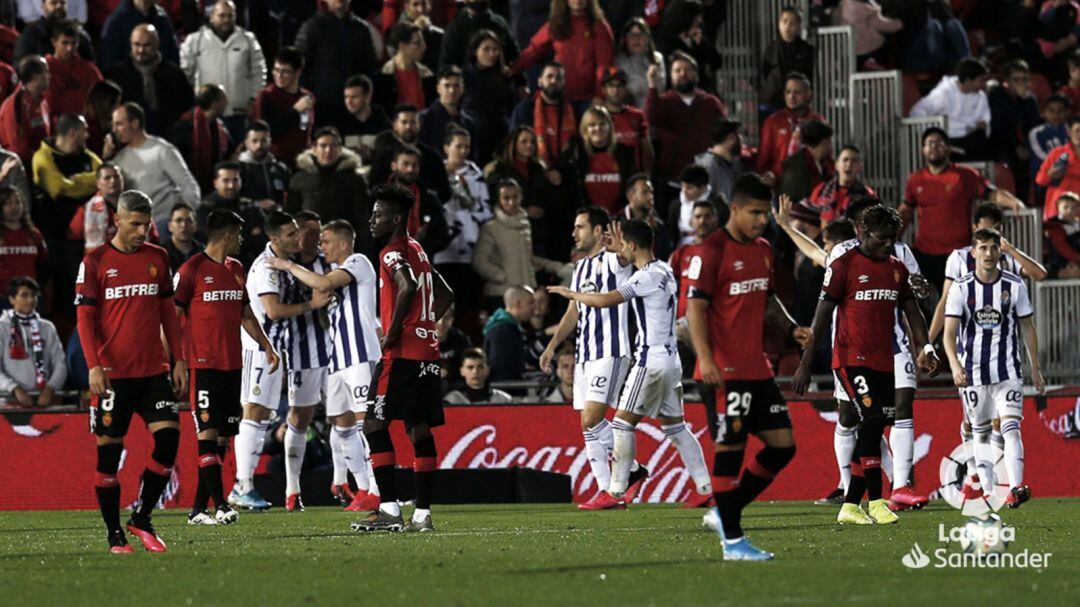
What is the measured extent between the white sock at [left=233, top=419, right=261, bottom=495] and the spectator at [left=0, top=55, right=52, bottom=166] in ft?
15.7

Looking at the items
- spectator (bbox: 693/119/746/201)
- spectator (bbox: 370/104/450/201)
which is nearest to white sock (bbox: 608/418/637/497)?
spectator (bbox: 370/104/450/201)

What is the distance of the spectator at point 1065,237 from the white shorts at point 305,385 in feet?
28.3

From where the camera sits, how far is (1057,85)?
26703mm

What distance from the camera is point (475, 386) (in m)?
19.4

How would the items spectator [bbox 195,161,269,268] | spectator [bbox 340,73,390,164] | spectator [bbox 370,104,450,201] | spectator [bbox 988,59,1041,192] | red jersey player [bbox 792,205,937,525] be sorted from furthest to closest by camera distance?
spectator [bbox 988,59,1041,192]
spectator [bbox 340,73,390,164]
spectator [bbox 370,104,450,201]
spectator [bbox 195,161,269,268]
red jersey player [bbox 792,205,937,525]

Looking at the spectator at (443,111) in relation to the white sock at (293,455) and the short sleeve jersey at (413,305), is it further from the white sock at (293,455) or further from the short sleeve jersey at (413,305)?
the short sleeve jersey at (413,305)

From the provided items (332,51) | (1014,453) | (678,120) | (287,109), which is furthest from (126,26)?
(1014,453)

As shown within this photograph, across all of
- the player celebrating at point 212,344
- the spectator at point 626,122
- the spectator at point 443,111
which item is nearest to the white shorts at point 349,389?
the player celebrating at point 212,344

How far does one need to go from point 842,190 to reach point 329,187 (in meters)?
5.33

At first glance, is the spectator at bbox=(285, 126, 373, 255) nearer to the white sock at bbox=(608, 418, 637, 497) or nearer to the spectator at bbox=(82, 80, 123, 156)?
the spectator at bbox=(82, 80, 123, 156)

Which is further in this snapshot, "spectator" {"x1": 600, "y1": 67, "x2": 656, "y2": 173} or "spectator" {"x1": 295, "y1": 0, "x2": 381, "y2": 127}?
"spectator" {"x1": 295, "y1": 0, "x2": 381, "y2": 127}

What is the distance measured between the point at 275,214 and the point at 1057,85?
13.9 metres

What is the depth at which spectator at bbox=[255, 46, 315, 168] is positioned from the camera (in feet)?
69.7

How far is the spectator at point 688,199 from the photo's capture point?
20.8 metres
